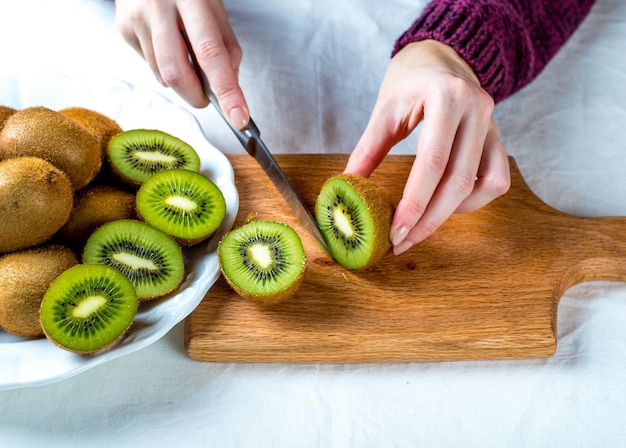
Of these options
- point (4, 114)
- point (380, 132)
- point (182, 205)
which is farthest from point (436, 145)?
point (4, 114)

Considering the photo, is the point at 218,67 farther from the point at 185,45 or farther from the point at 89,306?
the point at 89,306

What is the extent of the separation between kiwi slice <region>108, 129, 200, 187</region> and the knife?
0.12 meters

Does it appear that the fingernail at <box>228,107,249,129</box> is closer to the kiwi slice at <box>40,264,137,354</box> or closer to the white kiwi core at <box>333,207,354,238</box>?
the white kiwi core at <box>333,207,354,238</box>

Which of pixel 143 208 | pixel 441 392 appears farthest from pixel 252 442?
pixel 143 208

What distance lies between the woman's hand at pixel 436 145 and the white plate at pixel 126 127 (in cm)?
33

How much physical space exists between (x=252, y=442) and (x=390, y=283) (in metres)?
0.40

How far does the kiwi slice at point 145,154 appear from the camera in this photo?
4.47ft

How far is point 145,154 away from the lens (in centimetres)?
138

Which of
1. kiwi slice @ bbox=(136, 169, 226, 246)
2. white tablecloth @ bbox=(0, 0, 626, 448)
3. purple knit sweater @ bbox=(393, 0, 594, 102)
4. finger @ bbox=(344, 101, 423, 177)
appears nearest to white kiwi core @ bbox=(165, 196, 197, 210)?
kiwi slice @ bbox=(136, 169, 226, 246)

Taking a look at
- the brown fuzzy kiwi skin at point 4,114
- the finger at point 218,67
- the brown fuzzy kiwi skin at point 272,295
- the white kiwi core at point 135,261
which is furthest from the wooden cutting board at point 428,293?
the brown fuzzy kiwi skin at point 4,114

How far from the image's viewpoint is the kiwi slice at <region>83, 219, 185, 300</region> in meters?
1.21

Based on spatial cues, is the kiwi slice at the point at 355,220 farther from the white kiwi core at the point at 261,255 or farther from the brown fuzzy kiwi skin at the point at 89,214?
the brown fuzzy kiwi skin at the point at 89,214

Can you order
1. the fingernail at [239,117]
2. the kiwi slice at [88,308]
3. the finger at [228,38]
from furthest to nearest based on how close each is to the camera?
the finger at [228,38] < the fingernail at [239,117] < the kiwi slice at [88,308]

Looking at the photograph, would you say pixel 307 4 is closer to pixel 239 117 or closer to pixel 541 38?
pixel 541 38
